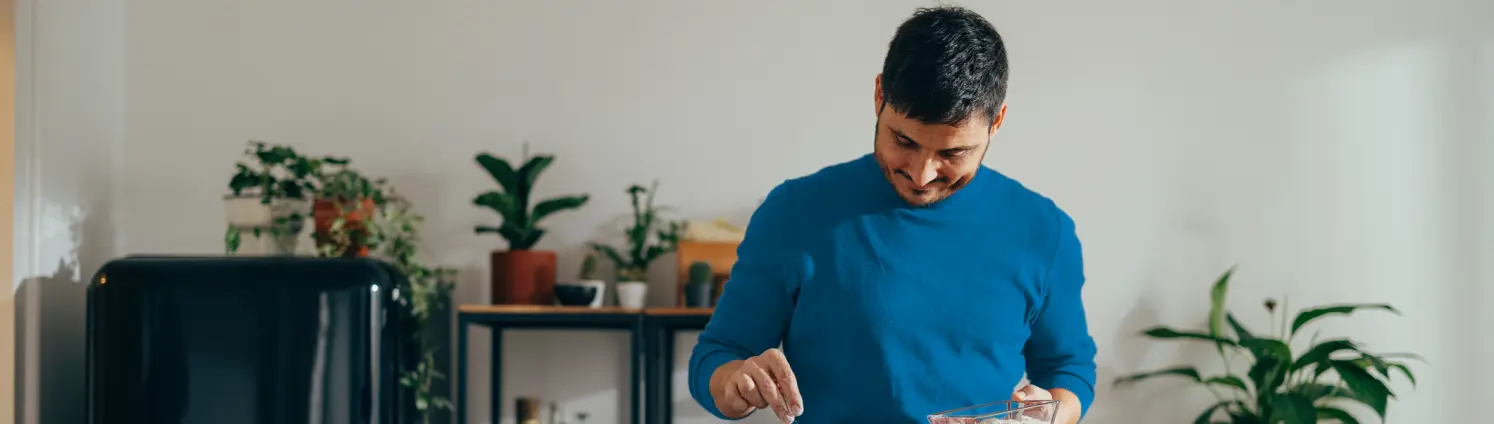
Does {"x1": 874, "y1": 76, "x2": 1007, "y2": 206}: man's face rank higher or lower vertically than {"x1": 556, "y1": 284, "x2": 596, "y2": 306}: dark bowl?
higher

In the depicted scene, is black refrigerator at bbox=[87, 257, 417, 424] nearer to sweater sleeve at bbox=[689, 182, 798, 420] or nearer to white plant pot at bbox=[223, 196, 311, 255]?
white plant pot at bbox=[223, 196, 311, 255]

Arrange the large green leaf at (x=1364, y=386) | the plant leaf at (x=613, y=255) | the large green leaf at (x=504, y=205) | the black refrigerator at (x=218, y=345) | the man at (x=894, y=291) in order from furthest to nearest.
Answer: the plant leaf at (x=613, y=255)
the large green leaf at (x=504, y=205)
the large green leaf at (x=1364, y=386)
the black refrigerator at (x=218, y=345)
the man at (x=894, y=291)

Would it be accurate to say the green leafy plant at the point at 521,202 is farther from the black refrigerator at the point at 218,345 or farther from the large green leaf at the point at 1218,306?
the large green leaf at the point at 1218,306

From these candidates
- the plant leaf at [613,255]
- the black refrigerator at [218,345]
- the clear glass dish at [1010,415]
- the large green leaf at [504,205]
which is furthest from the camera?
the plant leaf at [613,255]

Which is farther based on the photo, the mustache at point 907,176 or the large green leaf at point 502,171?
the large green leaf at point 502,171

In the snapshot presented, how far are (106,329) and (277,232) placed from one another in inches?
20.1

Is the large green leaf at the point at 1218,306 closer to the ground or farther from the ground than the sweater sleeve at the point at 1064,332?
closer to the ground

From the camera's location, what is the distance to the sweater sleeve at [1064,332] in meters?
1.60

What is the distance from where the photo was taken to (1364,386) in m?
2.99

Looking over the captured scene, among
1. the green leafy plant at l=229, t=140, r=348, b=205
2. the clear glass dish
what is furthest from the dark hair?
the green leafy plant at l=229, t=140, r=348, b=205

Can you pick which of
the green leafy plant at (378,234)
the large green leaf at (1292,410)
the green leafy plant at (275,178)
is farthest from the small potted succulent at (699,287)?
the large green leaf at (1292,410)

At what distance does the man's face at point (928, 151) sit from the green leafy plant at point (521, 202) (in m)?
1.83

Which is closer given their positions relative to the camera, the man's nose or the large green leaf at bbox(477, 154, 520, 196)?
the man's nose

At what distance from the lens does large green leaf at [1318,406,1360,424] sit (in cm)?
309
